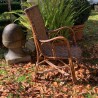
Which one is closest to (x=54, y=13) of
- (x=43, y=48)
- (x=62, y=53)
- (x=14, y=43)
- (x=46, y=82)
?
(x=14, y=43)

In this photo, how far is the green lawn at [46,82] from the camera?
12.7ft

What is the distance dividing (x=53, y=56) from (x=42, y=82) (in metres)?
0.47

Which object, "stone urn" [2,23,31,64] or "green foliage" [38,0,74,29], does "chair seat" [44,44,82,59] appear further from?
"green foliage" [38,0,74,29]

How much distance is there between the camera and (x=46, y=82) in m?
4.27

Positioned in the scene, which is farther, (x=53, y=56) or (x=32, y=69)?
(x=32, y=69)

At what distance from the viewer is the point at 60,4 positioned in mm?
5660

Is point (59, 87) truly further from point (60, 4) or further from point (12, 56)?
point (60, 4)

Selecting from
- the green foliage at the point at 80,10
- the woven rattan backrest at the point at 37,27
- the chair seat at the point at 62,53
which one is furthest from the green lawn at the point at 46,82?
the green foliage at the point at 80,10

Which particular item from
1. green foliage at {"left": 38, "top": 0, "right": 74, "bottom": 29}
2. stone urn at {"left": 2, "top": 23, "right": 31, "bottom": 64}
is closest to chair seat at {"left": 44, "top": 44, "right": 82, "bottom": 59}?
stone urn at {"left": 2, "top": 23, "right": 31, "bottom": 64}

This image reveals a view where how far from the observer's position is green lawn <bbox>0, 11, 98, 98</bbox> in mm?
3879

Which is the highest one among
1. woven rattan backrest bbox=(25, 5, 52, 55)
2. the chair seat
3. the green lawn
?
woven rattan backrest bbox=(25, 5, 52, 55)

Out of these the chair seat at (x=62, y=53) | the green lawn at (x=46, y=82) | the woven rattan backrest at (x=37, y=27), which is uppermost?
the woven rattan backrest at (x=37, y=27)

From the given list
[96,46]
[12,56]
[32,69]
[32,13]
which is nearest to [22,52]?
[12,56]

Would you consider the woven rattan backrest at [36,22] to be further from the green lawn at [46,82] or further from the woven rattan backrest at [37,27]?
the green lawn at [46,82]
